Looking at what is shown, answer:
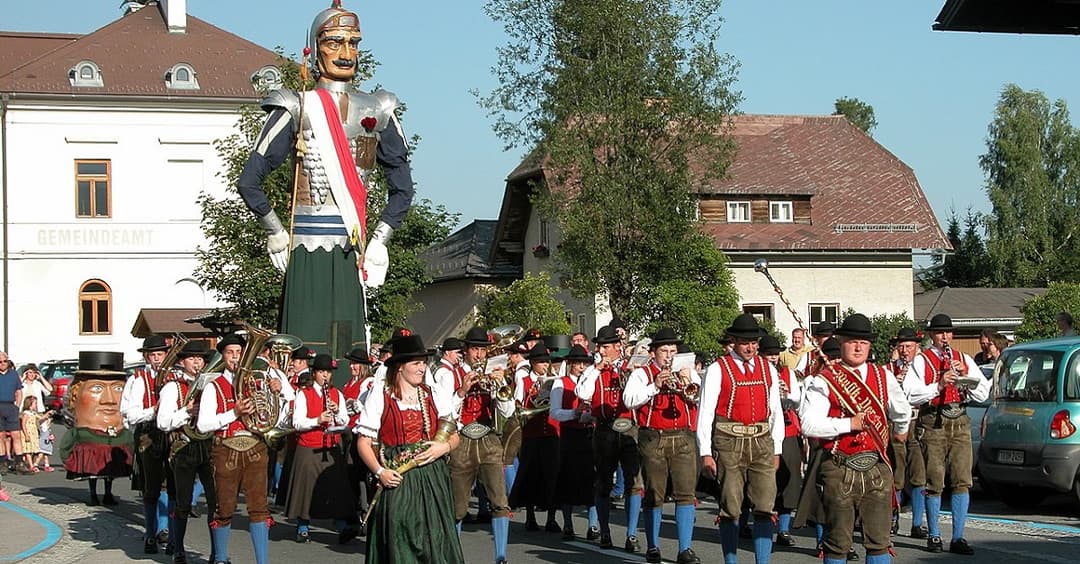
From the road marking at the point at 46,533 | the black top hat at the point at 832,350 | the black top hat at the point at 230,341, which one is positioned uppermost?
the black top hat at the point at 230,341

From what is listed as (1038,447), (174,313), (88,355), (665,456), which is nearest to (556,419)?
(665,456)

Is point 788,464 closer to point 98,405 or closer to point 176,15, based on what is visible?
point 98,405

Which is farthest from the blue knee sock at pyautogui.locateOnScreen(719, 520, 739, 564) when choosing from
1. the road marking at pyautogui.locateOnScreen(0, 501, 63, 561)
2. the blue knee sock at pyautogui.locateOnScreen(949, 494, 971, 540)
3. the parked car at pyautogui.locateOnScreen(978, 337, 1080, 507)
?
the road marking at pyautogui.locateOnScreen(0, 501, 63, 561)

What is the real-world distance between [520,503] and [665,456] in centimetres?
280

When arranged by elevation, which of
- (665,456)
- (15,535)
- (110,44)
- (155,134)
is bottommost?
(15,535)

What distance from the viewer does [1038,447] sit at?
15.0 m

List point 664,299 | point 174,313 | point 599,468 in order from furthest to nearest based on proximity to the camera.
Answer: point 174,313
point 664,299
point 599,468

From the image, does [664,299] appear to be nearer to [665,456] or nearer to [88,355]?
[88,355]

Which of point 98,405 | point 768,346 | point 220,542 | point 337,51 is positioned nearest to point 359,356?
point 337,51

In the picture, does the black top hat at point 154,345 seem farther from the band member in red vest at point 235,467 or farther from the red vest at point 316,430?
the band member in red vest at point 235,467

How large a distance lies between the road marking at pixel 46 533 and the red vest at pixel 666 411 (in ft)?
19.0

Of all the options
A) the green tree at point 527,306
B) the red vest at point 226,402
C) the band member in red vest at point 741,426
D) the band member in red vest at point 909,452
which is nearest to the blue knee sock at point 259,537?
the red vest at point 226,402

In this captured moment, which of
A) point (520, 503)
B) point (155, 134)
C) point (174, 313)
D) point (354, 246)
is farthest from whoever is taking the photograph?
point (155, 134)

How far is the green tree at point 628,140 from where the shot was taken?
104 ft
